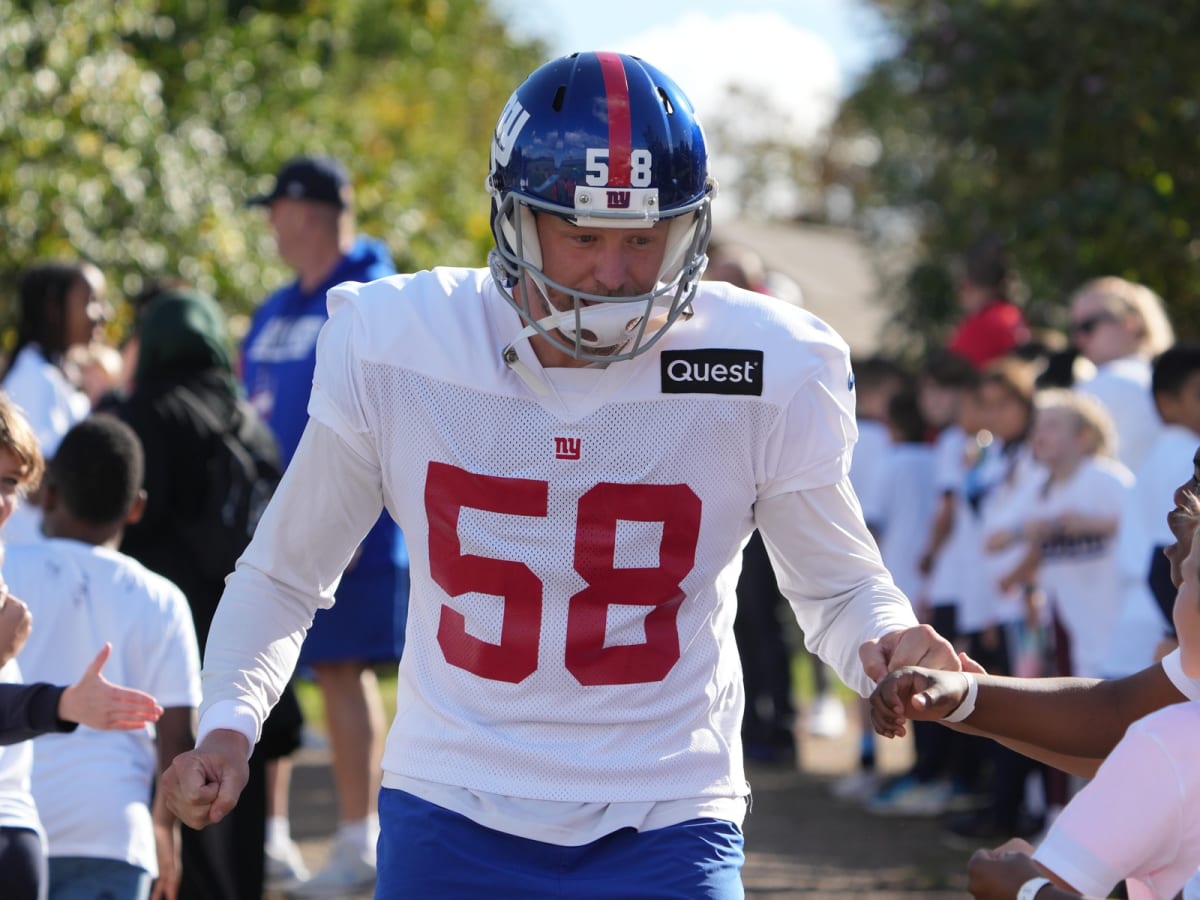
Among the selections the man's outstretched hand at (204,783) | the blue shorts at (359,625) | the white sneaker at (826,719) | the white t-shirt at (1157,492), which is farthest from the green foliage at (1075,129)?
the man's outstretched hand at (204,783)

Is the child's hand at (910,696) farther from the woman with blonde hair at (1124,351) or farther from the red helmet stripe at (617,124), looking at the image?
the woman with blonde hair at (1124,351)

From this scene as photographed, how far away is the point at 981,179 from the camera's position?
Answer: 38.6 feet

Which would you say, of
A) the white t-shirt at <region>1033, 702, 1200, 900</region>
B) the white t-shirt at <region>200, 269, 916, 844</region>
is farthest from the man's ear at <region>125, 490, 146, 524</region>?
the white t-shirt at <region>1033, 702, 1200, 900</region>

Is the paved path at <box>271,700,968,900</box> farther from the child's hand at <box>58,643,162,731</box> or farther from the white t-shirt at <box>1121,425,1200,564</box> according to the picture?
the child's hand at <box>58,643,162,731</box>

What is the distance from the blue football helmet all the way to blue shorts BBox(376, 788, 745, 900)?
81 centimetres

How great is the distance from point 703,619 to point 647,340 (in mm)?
496

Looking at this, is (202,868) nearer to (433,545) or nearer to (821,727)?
(433,545)

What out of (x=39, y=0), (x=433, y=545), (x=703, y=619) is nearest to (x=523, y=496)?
(x=433, y=545)

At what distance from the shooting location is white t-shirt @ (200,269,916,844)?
3021 millimetres

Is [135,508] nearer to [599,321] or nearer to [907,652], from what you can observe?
[599,321]

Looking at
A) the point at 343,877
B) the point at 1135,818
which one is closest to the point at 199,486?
the point at 343,877

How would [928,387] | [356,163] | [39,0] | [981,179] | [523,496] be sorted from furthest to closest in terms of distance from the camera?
[356,163] → [981,179] → [39,0] → [928,387] → [523,496]

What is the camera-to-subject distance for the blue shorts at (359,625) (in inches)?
246

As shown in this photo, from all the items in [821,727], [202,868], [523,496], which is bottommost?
[821,727]
